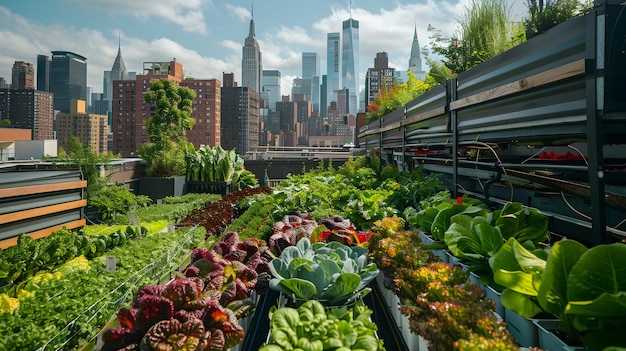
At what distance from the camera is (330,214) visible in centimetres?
328

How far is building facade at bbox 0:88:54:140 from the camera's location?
364ft

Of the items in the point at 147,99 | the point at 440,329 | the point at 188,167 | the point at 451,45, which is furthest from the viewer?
the point at 147,99

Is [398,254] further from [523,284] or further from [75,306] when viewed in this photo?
[75,306]

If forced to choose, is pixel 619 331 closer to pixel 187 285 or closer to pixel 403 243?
pixel 403 243

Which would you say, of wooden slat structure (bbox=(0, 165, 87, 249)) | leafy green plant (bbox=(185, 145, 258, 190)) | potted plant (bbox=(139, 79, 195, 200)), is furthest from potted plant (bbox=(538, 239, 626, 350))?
potted plant (bbox=(139, 79, 195, 200))

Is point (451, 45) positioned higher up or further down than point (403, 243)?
higher up

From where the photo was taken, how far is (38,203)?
4.66 m

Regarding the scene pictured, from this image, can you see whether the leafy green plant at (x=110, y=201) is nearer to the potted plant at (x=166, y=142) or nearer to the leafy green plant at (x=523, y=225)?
the potted plant at (x=166, y=142)

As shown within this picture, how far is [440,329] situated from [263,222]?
7.50 feet

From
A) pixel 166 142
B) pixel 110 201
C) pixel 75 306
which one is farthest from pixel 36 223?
pixel 166 142

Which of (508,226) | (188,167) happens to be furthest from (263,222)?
(188,167)

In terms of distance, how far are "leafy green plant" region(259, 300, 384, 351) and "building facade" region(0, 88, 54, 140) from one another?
128 m

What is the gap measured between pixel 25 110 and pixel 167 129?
123982mm

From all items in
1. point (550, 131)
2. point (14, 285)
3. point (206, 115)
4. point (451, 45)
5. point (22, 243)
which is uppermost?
point (206, 115)
